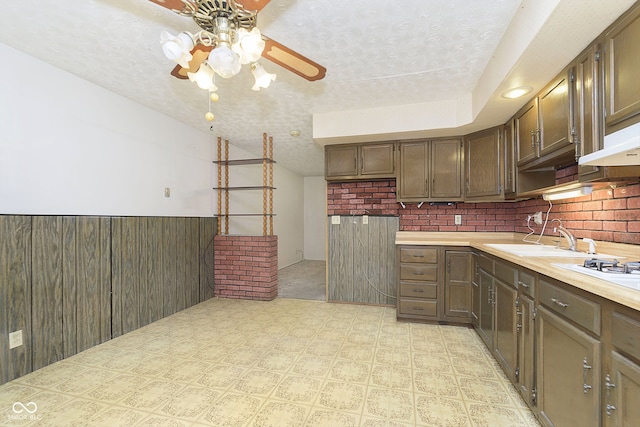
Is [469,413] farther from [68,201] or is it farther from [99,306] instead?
[68,201]

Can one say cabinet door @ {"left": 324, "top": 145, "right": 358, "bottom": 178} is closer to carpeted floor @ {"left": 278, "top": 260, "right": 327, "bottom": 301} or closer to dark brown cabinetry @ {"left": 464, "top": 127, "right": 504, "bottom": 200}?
dark brown cabinetry @ {"left": 464, "top": 127, "right": 504, "bottom": 200}

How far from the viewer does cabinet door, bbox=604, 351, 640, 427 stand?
902 mm

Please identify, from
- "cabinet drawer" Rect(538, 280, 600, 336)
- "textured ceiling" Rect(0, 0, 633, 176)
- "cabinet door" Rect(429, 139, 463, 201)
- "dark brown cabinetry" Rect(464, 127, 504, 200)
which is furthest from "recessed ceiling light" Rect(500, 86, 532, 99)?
"cabinet drawer" Rect(538, 280, 600, 336)

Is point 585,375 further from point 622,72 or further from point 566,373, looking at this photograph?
point 622,72

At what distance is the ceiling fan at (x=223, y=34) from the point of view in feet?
3.98

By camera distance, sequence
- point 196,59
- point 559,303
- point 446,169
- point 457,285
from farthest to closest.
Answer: point 446,169 → point 457,285 → point 196,59 → point 559,303

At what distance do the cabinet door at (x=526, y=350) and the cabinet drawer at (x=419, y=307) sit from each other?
127 cm

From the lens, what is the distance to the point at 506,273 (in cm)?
195

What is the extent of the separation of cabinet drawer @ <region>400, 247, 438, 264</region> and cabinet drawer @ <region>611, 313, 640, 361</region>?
79.1 inches

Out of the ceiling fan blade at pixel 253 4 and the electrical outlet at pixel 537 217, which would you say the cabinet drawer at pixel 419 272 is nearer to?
the electrical outlet at pixel 537 217

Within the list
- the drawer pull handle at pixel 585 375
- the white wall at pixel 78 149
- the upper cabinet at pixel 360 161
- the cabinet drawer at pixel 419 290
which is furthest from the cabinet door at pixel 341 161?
the drawer pull handle at pixel 585 375

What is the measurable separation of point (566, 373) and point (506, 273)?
0.78m

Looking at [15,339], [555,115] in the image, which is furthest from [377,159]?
[15,339]

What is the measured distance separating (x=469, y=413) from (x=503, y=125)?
2.60 metres
